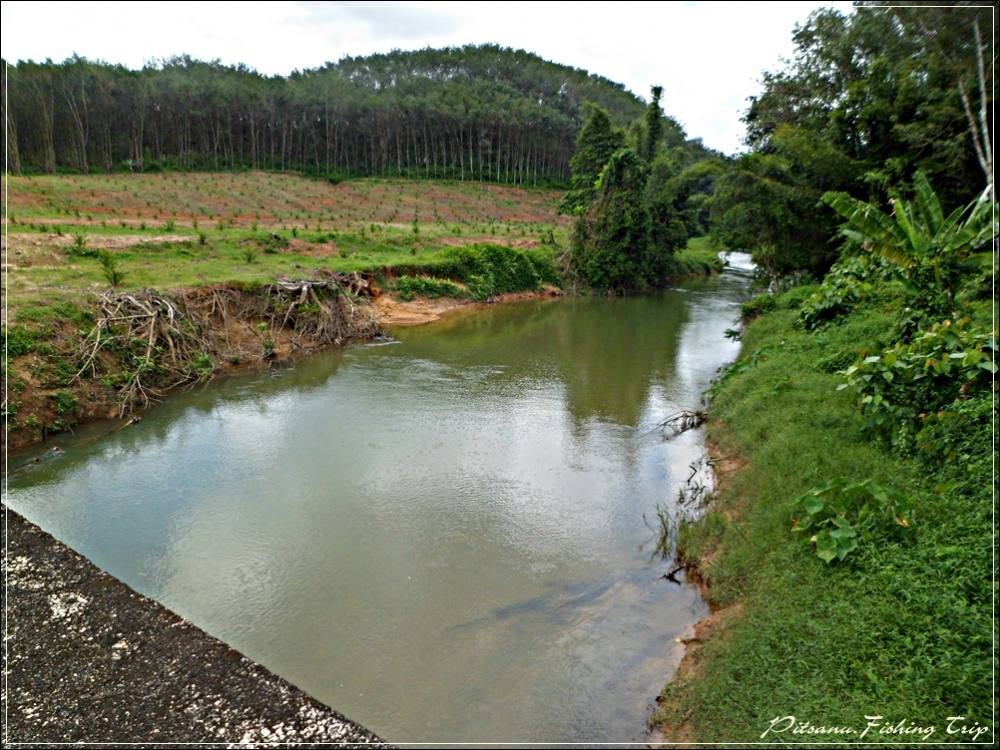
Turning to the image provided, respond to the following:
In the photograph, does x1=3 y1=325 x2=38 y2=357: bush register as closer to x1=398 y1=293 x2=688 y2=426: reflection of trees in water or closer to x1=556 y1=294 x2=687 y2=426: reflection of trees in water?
x1=398 y1=293 x2=688 y2=426: reflection of trees in water

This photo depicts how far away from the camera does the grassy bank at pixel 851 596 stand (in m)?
3.74

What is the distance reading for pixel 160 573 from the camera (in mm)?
6855

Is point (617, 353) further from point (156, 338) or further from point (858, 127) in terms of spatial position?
point (156, 338)

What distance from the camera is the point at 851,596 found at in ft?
15.1

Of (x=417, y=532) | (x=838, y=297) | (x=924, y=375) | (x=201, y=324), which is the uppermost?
(x=838, y=297)

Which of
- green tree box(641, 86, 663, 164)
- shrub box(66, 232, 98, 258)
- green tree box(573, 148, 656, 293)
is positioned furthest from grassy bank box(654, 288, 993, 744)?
green tree box(641, 86, 663, 164)

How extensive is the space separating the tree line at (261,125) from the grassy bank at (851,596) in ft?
129

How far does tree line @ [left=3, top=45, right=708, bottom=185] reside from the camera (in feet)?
151

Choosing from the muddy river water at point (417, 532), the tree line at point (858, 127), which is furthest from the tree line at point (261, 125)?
the muddy river water at point (417, 532)

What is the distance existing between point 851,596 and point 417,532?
16.0 ft

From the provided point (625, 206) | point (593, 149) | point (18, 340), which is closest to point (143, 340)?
point (18, 340)

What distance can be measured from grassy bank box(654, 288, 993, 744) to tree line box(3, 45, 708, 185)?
39314 mm

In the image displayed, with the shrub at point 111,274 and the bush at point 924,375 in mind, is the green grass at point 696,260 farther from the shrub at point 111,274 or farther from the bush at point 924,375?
the bush at point 924,375

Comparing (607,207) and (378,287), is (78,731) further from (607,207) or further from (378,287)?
(607,207)
